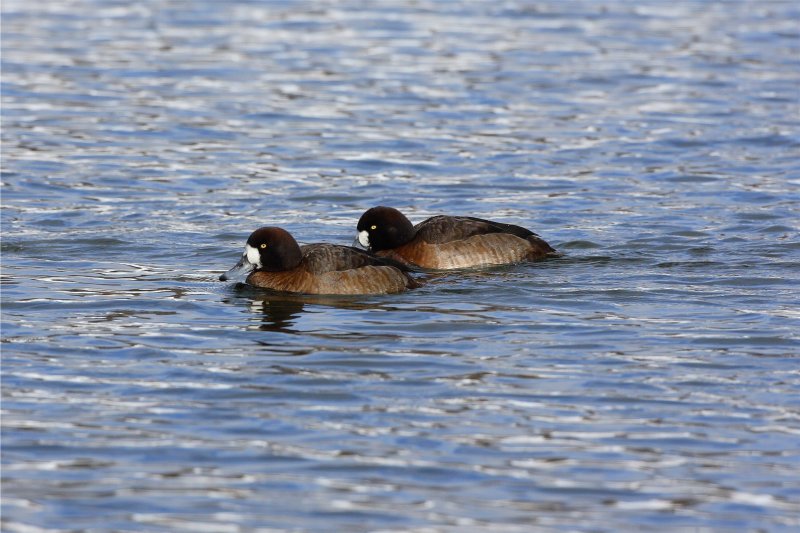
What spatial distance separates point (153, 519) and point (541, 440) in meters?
2.54

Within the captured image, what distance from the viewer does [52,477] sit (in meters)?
8.27

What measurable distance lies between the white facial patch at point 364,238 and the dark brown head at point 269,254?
1242 millimetres

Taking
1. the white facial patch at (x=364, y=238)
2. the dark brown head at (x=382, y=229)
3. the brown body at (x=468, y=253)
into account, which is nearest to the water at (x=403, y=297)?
the brown body at (x=468, y=253)

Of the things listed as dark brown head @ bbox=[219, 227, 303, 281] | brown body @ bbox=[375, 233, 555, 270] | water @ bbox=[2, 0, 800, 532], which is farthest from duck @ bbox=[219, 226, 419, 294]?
brown body @ bbox=[375, 233, 555, 270]

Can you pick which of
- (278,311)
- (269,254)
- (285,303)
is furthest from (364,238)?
(278,311)

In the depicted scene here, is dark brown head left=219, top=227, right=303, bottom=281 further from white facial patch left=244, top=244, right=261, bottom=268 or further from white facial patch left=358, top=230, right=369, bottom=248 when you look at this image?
white facial patch left=358, top=230, right=369, bottom=248

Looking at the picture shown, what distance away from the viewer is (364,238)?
14.4 metres

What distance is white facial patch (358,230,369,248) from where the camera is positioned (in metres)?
14.3

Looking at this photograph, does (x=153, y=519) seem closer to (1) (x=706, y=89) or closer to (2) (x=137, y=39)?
(1) (x=706, y=89)

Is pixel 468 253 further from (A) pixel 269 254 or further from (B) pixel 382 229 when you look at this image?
(A) pixel 269 254

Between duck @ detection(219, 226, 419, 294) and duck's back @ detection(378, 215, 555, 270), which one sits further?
duck's back @ detection(378, 215, 555, 270)

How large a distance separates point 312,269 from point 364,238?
1428 mm

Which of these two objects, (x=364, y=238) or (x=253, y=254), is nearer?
(x=253, y=254)

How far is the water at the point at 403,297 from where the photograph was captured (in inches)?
323
